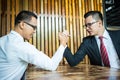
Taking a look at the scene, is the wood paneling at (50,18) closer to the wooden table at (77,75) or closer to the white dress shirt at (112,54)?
the white dress shirt at (112,54)

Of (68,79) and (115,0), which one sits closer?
(68,79)

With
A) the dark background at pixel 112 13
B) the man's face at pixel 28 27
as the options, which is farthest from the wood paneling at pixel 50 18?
the man's face at pixel 28 27

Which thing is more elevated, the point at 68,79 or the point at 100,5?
the point at 100,5

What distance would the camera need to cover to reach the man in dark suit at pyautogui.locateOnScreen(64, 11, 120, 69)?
3371mm

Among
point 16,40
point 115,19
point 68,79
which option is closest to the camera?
point 68,79

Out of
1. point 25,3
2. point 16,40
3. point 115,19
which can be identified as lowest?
point 16,40

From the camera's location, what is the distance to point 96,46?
3.49m

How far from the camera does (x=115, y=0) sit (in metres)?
5.70

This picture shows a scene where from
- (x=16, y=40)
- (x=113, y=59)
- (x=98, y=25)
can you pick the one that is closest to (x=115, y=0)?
(x=98, y=25)

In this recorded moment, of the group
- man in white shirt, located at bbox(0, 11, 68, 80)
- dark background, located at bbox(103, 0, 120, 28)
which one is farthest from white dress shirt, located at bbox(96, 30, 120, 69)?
dark background, located at bbox(103, 0, 120, 28)

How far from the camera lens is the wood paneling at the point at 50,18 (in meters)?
4.89

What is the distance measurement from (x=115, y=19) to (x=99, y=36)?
2.27m

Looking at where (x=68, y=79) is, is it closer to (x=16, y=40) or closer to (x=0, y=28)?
(x=16, y=40)

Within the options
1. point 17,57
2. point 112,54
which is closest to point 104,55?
point 112,54
